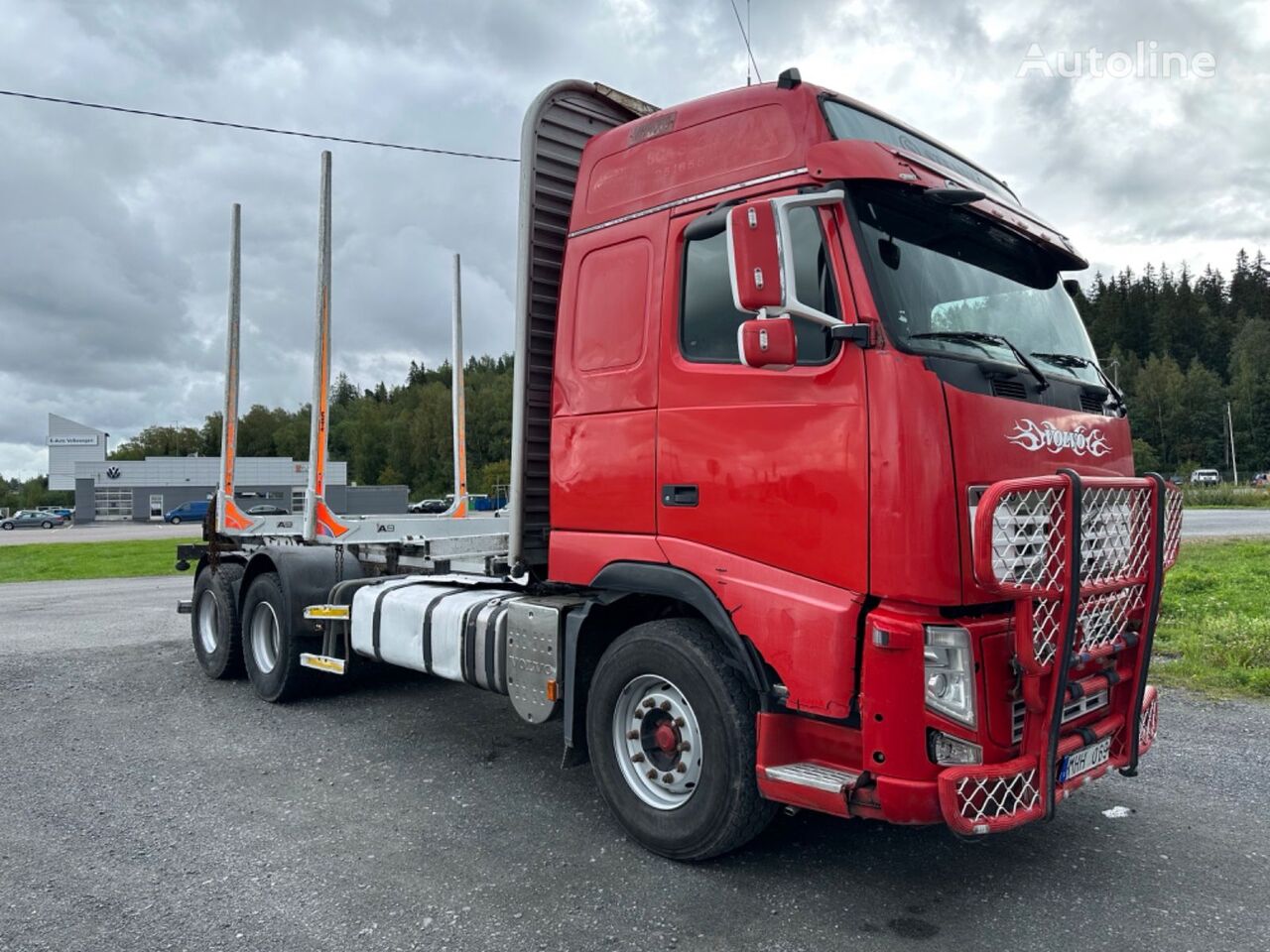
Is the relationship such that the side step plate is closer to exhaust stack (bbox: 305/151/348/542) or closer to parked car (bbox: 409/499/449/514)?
exhaust stack (bbox: 305/151/348/542)

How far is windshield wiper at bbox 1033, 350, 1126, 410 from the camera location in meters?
4.03

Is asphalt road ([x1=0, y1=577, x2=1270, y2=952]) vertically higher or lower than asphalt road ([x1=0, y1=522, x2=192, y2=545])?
lower

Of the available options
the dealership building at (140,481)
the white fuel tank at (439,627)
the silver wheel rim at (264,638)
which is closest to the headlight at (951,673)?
the white fuel tank at (439,627)

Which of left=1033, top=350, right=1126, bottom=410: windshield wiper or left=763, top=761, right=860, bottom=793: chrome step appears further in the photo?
left=1033, top=350, right=1126, bottom=410: windshield wiper

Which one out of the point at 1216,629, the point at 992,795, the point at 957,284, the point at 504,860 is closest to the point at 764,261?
the point at 957,284

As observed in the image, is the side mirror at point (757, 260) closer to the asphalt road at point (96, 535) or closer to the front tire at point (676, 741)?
the front tire at point (676, 741)

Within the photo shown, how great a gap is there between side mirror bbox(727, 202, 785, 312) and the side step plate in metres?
4.33

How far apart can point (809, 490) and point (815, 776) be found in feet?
3.64

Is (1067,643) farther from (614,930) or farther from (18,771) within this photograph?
(18,771)

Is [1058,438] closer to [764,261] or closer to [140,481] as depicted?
[764,261]

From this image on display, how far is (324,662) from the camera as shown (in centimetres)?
641

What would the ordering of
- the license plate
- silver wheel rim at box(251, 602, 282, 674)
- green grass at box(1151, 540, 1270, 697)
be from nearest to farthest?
1. the license plate
2. silver wheel rim at box(251, 602, 282, 674)
3. green grass at box(1151, 540, 1270, 697)

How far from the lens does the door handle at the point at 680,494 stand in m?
3.97

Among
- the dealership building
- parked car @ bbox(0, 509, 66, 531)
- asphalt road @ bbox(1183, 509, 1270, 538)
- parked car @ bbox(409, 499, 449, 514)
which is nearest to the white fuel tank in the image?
parked car @ bbox(409, 499, 449, 514)
